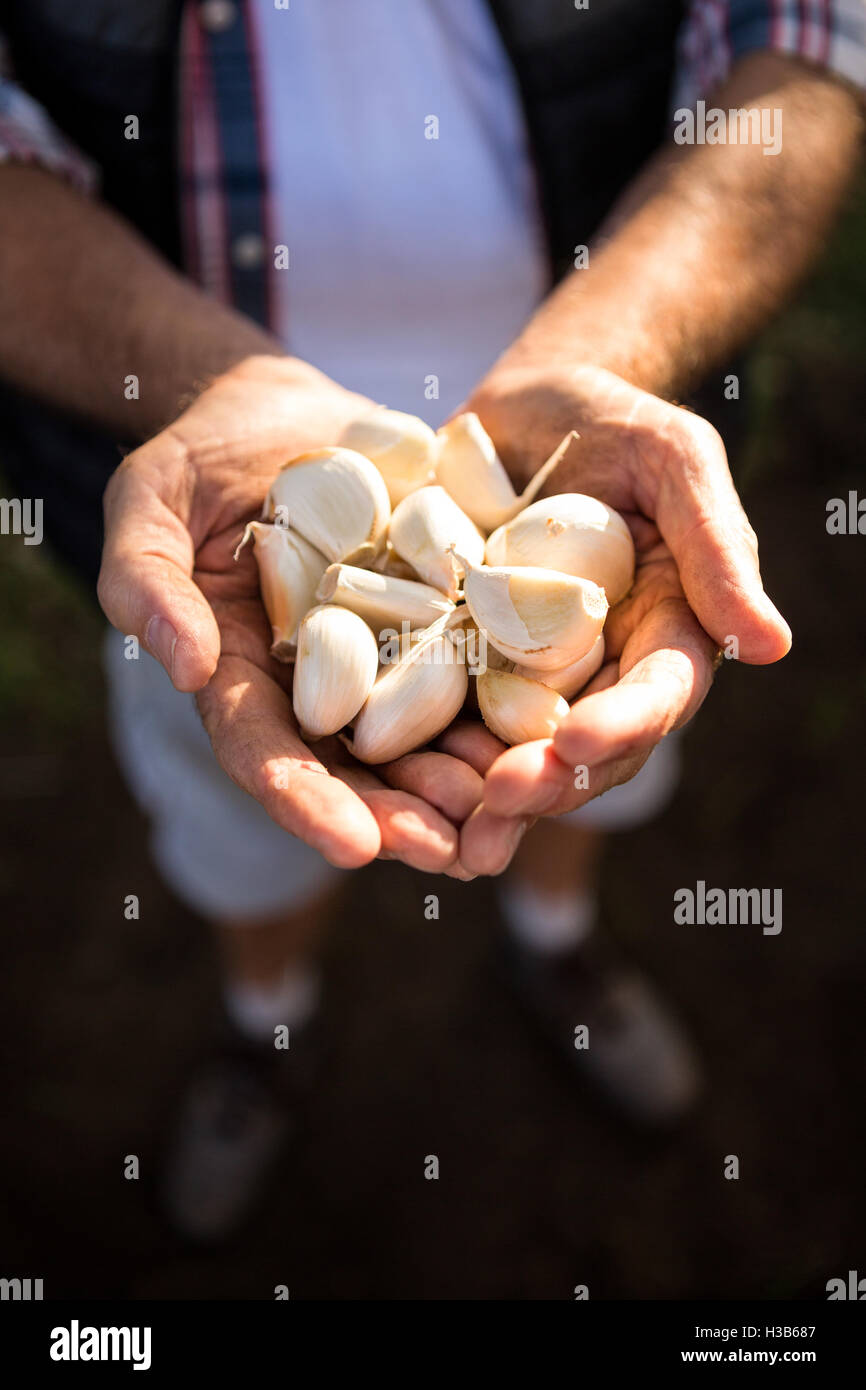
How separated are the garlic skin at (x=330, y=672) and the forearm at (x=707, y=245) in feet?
1.29

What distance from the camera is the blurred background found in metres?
1.55

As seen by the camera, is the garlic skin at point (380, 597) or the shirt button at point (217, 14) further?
the shirt button at point (217, 14)

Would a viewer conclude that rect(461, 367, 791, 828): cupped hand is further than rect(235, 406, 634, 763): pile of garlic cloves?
No

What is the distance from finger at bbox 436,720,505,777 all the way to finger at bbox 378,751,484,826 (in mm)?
15

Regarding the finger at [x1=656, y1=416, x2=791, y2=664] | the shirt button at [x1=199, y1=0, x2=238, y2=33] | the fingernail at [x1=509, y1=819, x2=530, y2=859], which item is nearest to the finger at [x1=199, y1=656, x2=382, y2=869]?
the fingernail at [x1=509, y1=819, x2=530, y2=859]

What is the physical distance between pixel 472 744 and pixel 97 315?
2.43 ft

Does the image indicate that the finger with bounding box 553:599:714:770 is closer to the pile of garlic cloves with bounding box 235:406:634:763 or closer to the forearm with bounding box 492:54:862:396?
the pile of garlic cloves with bounding box 235:406:634:763

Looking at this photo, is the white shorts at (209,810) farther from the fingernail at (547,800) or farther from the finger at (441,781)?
the fingernail at (547,800)

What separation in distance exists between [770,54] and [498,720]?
3.14 ft

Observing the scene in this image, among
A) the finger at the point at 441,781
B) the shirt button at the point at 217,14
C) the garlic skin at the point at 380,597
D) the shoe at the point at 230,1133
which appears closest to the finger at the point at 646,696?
the finger at the point at 441,781

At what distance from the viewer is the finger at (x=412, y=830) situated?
88 centimetres

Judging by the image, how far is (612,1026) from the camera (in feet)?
5.76
